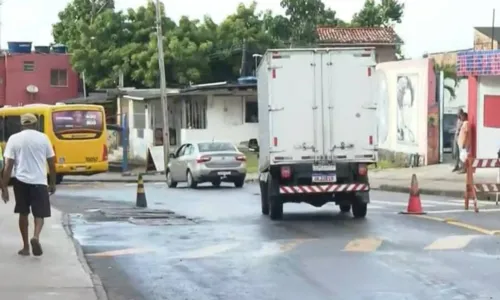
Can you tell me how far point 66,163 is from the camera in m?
37.4

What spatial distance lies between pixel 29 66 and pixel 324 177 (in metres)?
58.7

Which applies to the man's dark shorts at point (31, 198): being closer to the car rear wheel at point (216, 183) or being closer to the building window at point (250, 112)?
the car rear wheel at point (216, 183)

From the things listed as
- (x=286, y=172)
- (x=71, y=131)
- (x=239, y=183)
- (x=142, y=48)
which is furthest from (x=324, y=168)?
(x=142, y=48)

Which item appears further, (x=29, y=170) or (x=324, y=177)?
(x=324, y=177)

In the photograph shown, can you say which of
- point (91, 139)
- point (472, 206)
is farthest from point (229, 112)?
point (472, 206)

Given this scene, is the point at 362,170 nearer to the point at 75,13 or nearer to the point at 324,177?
the point at 324,177

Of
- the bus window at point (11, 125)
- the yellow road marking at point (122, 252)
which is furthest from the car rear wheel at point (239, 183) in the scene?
the yellow road marking at point (122, 252)

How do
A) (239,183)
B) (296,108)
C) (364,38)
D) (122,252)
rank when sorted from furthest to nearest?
(364,38), (239,183), (296,108), (122,252)

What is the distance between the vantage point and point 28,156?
41.7 ft

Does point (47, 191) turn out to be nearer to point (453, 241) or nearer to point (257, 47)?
point (453, 241)

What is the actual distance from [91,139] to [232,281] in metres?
27.5

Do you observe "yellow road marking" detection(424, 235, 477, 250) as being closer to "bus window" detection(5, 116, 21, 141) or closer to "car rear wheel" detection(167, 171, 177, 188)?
"car rear wheel" detection(167, 171, 177, 188)

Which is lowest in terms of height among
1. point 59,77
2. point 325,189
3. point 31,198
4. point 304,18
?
point 325,189

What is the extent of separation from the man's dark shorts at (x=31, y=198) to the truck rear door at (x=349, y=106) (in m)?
7.19
